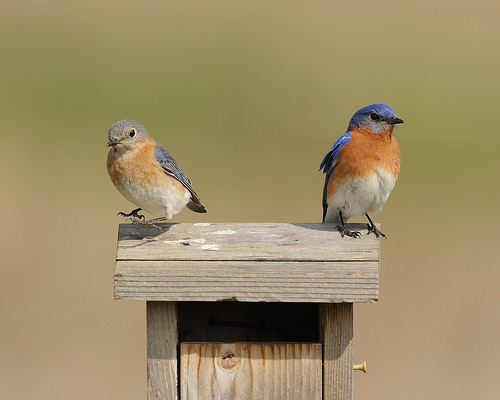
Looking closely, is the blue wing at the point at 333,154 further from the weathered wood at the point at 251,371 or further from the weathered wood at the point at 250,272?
the weathered wood at the point at 251,371

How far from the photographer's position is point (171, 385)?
143 inches

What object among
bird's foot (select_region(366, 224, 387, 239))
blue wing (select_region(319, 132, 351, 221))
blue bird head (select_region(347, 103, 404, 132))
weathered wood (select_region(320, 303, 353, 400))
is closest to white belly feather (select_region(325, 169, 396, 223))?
blue wing (select_region(319, 132, 351, 221))

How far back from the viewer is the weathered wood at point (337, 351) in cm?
364

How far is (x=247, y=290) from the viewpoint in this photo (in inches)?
137

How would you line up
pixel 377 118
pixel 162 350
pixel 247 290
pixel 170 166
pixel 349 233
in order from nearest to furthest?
pixel 247 290 → pixel 162 350 → pixel 349 233 → pixel 170 166 → pixel 377 118

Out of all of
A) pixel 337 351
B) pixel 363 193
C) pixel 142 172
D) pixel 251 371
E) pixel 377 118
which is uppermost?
pixel 377 118

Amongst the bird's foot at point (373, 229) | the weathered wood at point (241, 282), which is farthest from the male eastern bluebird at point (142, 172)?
the bird's foot at point (373, 229)

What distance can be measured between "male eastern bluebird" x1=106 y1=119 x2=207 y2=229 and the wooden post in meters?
0.79

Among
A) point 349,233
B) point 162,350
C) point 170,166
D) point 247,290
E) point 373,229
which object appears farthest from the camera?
point 170,166

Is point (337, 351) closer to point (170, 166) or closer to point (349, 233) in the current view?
point (349, 233)

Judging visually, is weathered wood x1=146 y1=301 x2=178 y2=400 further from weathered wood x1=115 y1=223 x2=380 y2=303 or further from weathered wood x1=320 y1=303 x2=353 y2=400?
weathered wood x1=320 y1=303 x2=353 y2=400

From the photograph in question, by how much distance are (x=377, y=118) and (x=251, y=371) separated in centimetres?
206

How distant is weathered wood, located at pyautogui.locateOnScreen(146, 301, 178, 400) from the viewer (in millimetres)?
3621

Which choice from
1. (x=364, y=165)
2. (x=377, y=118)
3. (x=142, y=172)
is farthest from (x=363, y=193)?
(x=142, y=172)
